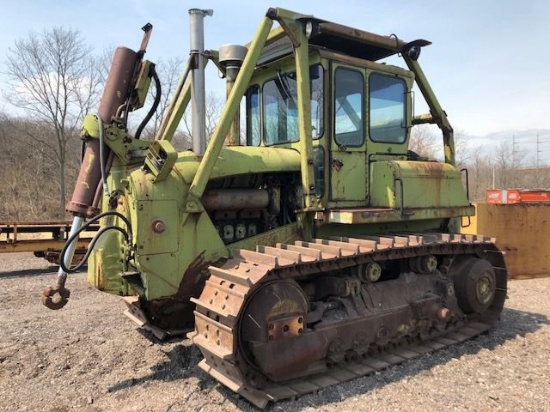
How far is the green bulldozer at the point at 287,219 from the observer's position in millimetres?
4008

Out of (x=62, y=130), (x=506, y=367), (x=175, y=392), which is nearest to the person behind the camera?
(x=175, y=392)

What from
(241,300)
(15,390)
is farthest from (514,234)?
(15,390)

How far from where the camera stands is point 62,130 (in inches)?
930

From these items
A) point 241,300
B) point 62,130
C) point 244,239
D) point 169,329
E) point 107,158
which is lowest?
point 169,329

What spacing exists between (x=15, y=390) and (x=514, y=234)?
8.86 meters

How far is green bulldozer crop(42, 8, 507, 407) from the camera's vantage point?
401 centimetres

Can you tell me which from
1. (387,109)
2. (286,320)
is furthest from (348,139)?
(286,320)

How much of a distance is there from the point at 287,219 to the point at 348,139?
3.66ft

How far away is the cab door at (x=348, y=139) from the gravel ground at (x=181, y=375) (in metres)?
1.90

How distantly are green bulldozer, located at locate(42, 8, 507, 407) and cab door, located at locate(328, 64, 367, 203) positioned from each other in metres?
0.02

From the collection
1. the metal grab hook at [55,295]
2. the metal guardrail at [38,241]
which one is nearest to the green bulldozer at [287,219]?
the metal grab hook at [55,295]

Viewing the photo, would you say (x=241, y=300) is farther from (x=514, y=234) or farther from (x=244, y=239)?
(x=514, y=234)

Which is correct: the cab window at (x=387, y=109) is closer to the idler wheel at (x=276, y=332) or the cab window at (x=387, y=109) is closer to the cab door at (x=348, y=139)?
the cab door at (x=348, y=139)

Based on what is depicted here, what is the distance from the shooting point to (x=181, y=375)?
4.50 m
